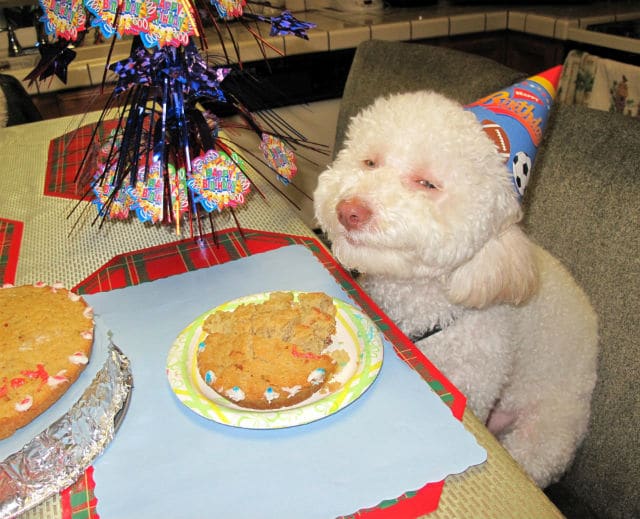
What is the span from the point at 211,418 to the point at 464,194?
1.71 ft

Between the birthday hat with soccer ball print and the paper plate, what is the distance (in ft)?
→ 1.26

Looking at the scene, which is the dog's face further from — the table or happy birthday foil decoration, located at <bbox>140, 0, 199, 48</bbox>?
happy birthday foil decoration, located at <bbox>140, 0, 199, 48</bbox>

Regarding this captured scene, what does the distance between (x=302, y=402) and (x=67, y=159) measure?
1.12 metres

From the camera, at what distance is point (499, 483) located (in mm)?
570

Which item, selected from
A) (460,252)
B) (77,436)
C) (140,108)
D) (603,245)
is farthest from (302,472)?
Result: (603,245)

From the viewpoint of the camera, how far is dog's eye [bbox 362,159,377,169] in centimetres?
96

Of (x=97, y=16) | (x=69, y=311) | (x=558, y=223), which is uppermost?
(x=97, y=16)

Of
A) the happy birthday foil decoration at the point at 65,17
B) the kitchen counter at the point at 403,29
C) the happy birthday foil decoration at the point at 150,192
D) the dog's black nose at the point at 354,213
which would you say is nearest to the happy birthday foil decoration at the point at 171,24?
the happy birthday foil decoration at the point at 65,17

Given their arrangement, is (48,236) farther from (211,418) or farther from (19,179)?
(211,418)

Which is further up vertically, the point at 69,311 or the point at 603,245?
the point at 69,311

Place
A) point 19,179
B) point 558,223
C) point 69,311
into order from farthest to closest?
point 19,179
point 558,223
point 69,311

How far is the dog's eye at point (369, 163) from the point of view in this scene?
962 millimetres

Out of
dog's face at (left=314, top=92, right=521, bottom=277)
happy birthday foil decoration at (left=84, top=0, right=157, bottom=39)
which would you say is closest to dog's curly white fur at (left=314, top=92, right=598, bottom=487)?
dog's face at (left=314, top=92, right=521, bottom=277)

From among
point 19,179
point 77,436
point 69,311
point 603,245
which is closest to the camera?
point 77,436
